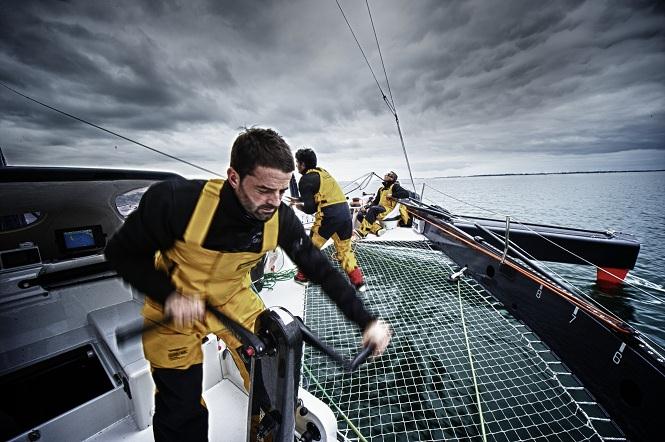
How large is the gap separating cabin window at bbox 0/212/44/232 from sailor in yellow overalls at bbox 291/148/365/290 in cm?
279

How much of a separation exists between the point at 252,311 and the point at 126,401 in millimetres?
1184

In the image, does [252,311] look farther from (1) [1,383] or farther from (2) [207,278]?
(1) [1,383]

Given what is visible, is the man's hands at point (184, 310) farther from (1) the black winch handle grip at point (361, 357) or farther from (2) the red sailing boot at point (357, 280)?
(2) the red sailing boot at point (357, 280)

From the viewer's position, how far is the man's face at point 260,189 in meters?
1.21

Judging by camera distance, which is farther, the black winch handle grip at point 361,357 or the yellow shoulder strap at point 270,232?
the yellow shoulder strap at point 270,232

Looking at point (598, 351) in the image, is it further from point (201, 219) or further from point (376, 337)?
point (201, 219)

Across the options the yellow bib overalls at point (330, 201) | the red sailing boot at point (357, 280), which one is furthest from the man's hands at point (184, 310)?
the red sailing boot at point (357, 280)

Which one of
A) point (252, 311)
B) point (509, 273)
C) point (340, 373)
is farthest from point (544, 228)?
point (252, 311)

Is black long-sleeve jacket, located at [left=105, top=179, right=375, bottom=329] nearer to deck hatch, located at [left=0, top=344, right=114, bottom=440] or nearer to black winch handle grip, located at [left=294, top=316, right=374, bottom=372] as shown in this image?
black winch handle grip, located at [left=294, top=316, right=374, bottom=372]

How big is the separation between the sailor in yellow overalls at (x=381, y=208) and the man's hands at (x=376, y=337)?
18.4ft

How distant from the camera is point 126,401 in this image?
6.01ft

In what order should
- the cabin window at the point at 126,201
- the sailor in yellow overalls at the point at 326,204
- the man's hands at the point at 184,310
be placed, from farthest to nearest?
the sailor in yellow overalls at the point at 326,204 < the cabin window at the point at 126,201 < the man's hands at the point at 184,310

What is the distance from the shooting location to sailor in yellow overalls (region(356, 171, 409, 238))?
6.88 meters

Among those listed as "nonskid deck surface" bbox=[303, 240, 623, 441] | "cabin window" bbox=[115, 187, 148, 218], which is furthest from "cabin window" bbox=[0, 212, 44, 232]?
"nonskid deck surface" bbox=[303, 240, 623, 441]
